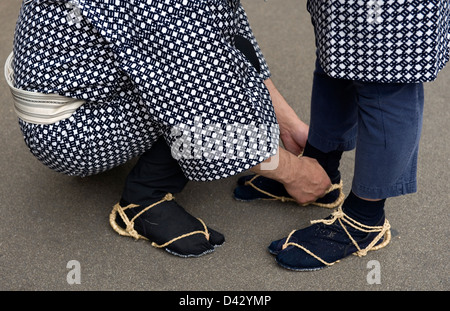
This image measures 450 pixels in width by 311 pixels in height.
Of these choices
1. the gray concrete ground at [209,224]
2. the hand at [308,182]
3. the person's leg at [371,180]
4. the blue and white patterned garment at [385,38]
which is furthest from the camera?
the hand at [308,182]

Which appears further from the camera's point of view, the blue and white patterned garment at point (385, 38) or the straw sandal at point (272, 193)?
the straw sandal at point (272, 193)

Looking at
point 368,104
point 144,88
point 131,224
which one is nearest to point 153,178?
point 131,224

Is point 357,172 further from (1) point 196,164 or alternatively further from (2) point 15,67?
(2) point 15,67

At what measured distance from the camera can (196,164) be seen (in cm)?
112

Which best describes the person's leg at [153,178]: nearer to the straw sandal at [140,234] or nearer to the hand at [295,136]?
the straw sandal at [140,234]

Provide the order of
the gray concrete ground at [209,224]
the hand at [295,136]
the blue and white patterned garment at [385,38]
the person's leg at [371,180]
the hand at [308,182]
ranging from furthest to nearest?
the hand at [295,136], the hand at [308,182], the gray concrete ground at [209,224], the person's leg at [371,180], the blue and white patterned garment at [385,38]

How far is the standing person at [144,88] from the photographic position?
3.36ft

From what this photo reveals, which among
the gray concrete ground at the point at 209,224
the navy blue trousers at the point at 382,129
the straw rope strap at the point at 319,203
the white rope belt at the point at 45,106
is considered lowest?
the gray concrete ground at the point at 209,224

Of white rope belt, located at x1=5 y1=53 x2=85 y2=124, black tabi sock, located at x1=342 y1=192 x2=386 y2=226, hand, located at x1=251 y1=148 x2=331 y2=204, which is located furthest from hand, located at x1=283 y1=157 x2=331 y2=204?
white rope belt, located at x1=5 y1=53 x2=85 y2=124

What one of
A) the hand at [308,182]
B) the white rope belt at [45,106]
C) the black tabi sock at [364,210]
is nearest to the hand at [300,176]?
the hand at [308,182]

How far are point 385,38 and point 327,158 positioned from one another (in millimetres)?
430

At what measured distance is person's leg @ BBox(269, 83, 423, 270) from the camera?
3.40 ft

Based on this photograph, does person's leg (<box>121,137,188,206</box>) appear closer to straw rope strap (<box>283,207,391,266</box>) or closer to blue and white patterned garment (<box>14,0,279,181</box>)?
blue and white patterned garment (<box>14,0,279,181</box>)

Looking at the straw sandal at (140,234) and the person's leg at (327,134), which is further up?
the person's leg at (327,134)
